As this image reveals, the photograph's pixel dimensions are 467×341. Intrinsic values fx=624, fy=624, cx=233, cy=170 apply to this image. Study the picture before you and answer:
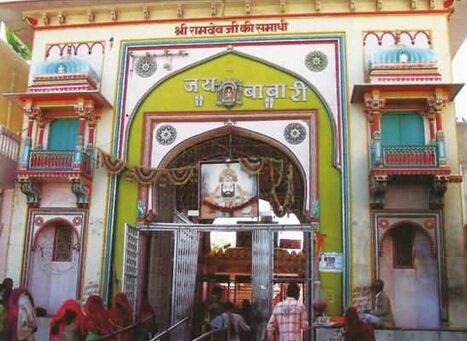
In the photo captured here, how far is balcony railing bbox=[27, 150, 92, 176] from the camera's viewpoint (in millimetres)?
11188

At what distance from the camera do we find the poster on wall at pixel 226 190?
11.3m

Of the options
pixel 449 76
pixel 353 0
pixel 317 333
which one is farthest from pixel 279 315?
pixel 353 0

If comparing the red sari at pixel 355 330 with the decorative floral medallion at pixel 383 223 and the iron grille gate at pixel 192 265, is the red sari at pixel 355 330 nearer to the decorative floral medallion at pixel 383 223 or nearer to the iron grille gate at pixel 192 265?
the iron grille gate at pixel 192 265

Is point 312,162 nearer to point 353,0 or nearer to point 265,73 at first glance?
point 265,73

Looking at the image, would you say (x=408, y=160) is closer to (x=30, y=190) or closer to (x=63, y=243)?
(x=63, y=243)

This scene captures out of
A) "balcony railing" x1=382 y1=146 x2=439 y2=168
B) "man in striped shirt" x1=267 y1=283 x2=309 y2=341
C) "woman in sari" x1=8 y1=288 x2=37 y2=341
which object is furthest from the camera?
"balcony railing" x1=382 y1=146 x2=439 y2=168

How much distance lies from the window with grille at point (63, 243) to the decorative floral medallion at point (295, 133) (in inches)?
174

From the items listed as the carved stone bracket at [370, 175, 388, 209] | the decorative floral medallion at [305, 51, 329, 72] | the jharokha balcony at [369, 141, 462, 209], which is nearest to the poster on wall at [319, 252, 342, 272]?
the carved stone bracket at [370, 175, 388, 209]

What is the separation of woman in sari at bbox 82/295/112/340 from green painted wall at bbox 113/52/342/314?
9.27 feet

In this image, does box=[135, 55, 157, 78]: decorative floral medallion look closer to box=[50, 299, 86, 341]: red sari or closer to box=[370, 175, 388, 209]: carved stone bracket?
box=[370, 175, 388, 209]: carved stone bracket

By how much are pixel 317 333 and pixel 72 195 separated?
16.8ft

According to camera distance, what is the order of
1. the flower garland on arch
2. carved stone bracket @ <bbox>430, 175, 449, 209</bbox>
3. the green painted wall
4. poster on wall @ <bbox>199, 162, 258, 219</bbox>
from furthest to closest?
the flower garland on arch
poster on wall @ <bbox>199, 162, 258, 219</bbox>
the green painted wall
carved stone bracket @ <bbox>430, 175, 449, 209</bbox>

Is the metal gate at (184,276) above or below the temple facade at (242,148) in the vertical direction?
below

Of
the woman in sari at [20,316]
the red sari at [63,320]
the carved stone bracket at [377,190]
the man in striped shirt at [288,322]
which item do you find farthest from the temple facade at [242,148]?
the red sari at [63,320]
